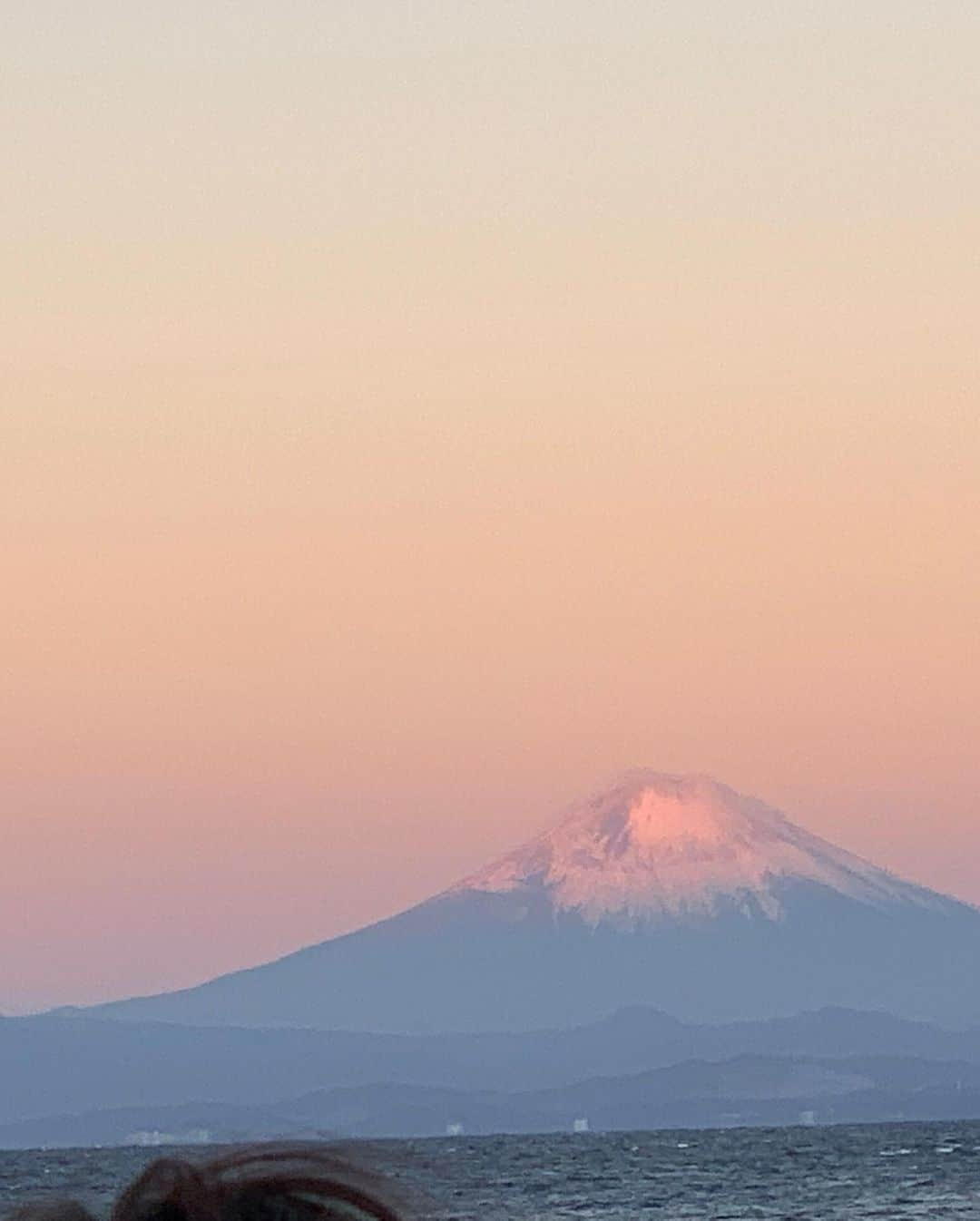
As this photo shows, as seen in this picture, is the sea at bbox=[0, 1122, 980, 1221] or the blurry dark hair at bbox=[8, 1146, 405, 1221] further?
the sea at bbox=[0, 1122, 980, 1221]

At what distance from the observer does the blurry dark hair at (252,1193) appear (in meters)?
2.68


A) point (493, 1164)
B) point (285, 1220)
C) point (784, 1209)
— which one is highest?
point (493, 1164)

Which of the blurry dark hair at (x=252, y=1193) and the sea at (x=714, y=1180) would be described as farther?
the sea at (x=714, y=1180)

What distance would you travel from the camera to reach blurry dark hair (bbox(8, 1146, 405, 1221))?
268cm

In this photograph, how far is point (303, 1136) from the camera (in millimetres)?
2885

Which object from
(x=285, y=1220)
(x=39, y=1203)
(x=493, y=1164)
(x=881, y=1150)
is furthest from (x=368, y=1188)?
(x=881, y=1150)

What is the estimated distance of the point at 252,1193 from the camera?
276cm

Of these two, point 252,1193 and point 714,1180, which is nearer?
point 252,1193

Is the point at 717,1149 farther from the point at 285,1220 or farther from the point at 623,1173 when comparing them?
the point at 285,1220

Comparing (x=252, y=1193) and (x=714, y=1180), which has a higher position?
(x=714, y=1180)

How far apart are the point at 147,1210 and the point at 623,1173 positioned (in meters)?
146

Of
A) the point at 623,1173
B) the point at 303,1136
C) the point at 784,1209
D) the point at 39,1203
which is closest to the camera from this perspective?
the point at 39,1203

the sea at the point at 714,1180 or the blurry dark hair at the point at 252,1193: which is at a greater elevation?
the sea at the point at 714,1180

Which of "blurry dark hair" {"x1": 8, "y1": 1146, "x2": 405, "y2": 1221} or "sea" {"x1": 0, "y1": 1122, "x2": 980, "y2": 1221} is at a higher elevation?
"sea" {"x1": 0, "y1": 1122, "x2": 980, "y2": 1221}
